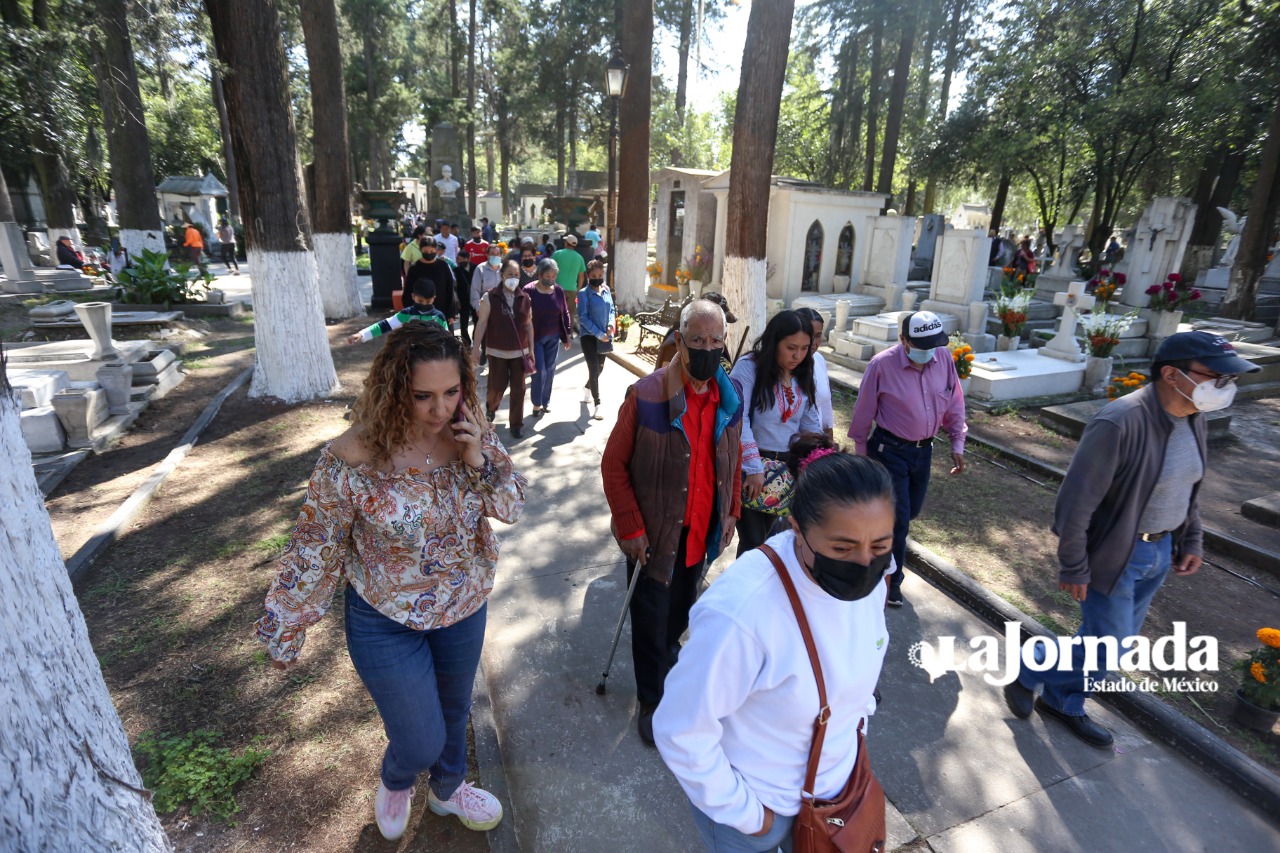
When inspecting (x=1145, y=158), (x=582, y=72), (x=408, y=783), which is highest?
(x=582, y=72)

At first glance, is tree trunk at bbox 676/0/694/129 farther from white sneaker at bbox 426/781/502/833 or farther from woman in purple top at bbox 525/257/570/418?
white sneaker at bbox 426/781/502/833

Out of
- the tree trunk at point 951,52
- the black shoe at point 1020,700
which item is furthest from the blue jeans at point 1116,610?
the tree trunk at point 951,52

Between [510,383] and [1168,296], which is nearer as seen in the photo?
[510,383]

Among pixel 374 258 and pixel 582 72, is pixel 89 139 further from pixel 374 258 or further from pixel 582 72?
pixel 582 72

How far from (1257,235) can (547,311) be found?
585 inches

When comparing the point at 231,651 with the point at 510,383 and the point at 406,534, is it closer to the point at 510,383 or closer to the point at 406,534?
the point at 406,534

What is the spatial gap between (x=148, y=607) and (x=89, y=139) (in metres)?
22.9

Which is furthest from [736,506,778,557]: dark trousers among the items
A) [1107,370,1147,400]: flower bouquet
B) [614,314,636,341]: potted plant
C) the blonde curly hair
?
[614,314,636,341]: potted plant

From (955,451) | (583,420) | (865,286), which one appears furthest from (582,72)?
(955,451)

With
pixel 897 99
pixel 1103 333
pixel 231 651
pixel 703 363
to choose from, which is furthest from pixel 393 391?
pixel 897 99

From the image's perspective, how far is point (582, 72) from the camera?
27953 millimetres

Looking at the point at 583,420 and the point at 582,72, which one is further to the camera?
the point at 582,72

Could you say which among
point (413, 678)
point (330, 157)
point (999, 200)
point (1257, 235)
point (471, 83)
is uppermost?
point (471, 83)

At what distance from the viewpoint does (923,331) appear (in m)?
3.45
